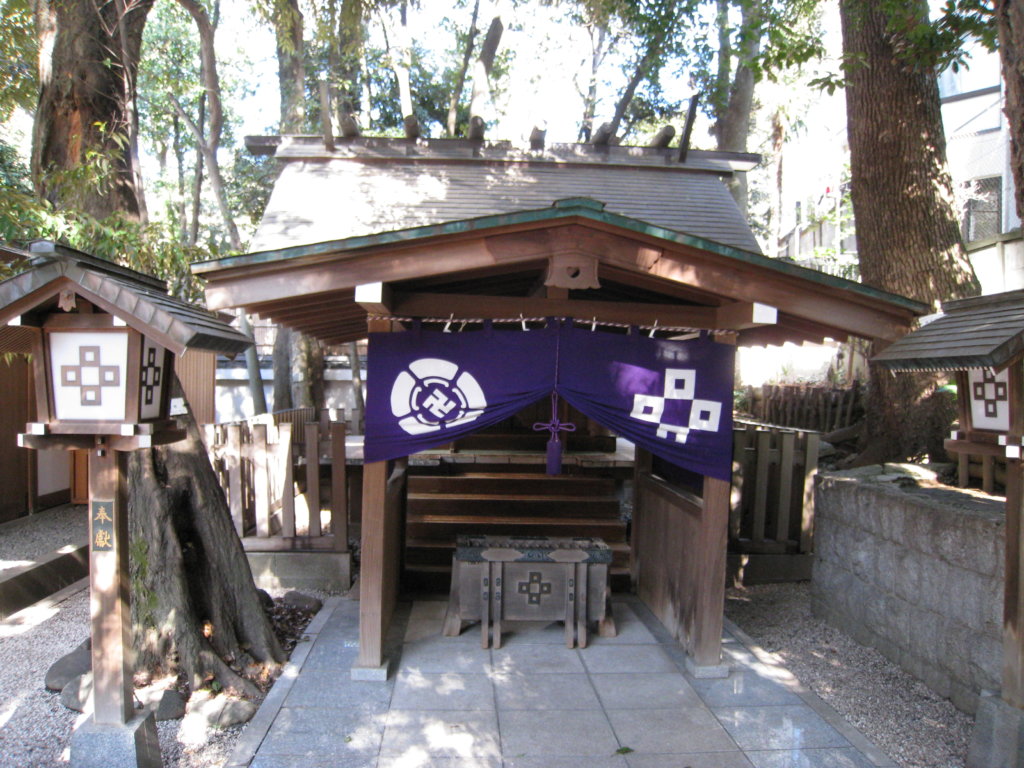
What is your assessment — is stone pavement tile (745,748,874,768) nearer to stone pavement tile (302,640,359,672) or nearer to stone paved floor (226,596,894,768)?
stone paved floor (226,596,894,768)

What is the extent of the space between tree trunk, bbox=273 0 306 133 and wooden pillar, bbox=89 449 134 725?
30.5 feet

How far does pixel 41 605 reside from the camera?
6938mm

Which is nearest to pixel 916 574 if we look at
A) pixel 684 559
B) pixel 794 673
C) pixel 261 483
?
pixel 794 673

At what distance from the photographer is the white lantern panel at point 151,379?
385 centimetres

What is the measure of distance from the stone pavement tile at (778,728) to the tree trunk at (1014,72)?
357 centimetres

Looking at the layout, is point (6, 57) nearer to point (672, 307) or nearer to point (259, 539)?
point (259, 539)

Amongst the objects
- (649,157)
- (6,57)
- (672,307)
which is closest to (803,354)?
(649,157)

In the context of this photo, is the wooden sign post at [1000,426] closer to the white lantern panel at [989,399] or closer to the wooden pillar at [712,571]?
the white lantern panel at [989,399]

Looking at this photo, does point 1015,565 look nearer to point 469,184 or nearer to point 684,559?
point 684,559

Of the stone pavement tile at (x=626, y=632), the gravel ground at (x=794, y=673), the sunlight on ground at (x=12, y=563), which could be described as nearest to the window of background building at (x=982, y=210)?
the gravel ground at (x=794, y=673)

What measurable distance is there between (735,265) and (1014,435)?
2.04 m

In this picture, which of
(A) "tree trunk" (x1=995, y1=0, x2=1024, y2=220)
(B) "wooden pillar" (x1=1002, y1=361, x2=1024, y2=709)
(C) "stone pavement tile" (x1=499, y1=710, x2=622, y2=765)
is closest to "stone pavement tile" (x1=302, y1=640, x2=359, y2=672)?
(C) "stone pavement tile" (x1=499, y1=710, x2=622, y2=765)

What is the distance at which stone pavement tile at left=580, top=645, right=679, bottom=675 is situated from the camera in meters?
5.62

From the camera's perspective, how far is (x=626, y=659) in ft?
19.0
